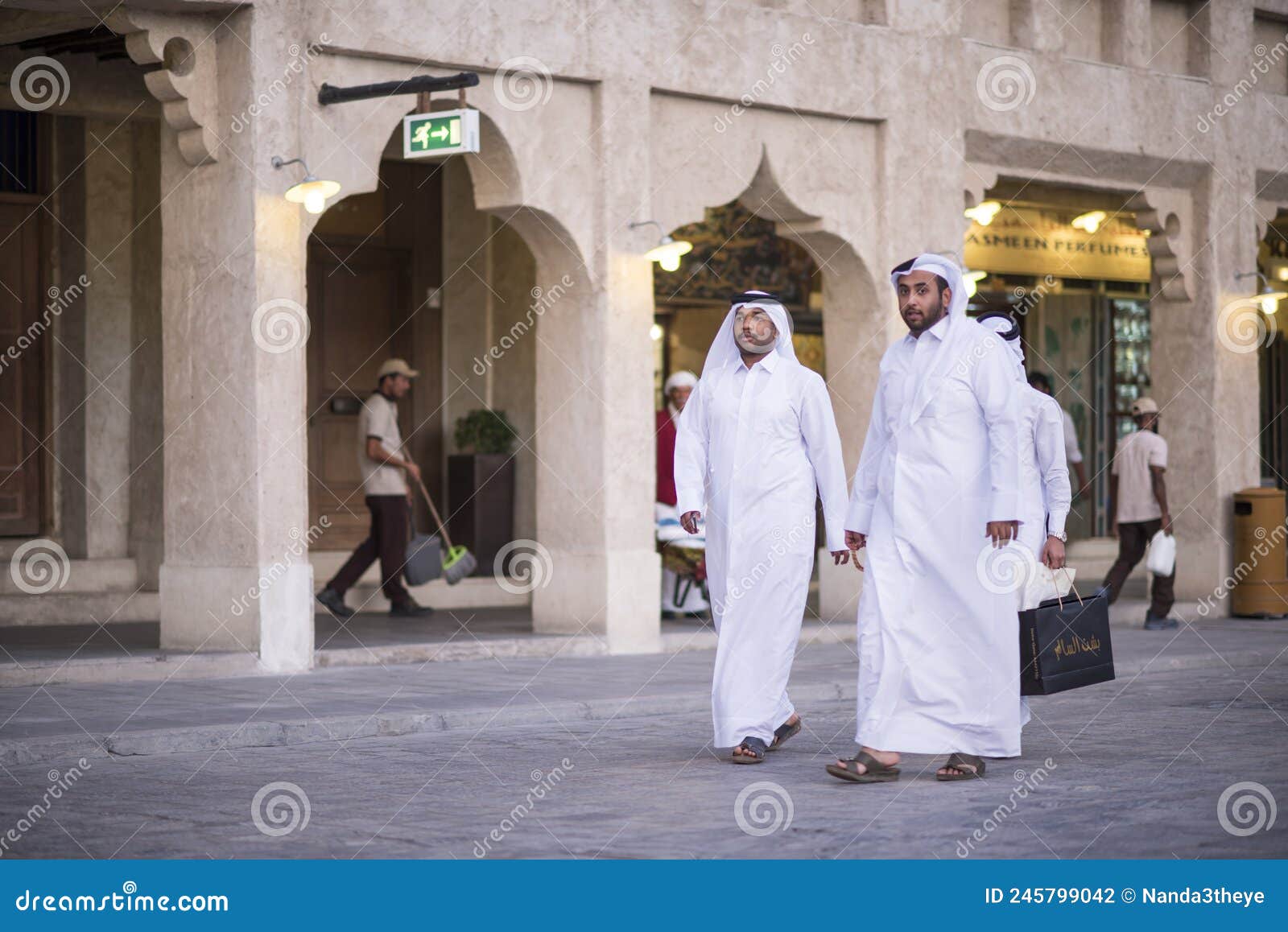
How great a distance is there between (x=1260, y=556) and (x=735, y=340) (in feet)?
35.3

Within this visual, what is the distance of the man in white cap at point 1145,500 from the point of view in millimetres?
17219

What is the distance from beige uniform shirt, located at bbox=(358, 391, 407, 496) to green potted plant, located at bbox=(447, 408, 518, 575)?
1803 mm

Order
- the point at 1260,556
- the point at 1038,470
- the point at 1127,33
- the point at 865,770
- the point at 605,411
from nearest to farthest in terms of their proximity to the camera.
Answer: the point at 865,770
the point at 1038,470
the point at 605,411
the point at 1127,33
the point at 1260,556

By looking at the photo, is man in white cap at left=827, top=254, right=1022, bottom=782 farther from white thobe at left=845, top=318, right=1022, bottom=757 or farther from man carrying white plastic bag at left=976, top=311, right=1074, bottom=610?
man carrying white plastic bag at left=976, top=311, right=1074, bottom=610

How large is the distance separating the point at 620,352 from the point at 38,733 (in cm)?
619

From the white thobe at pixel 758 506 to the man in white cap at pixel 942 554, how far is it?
0.66 m

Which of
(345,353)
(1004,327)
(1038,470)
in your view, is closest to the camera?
(1038,470)

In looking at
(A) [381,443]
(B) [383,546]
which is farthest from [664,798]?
(A) [381,443]

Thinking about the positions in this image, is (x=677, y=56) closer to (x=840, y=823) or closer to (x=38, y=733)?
(x=38, y=733)

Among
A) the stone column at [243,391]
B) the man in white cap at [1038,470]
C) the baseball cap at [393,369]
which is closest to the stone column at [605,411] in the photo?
the baseball cap at [393,369]

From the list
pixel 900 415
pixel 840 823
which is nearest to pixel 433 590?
pixel 900 415

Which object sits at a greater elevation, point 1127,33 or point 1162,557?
point 1127,33

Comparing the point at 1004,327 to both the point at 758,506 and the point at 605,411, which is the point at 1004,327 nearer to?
the point at 758,506

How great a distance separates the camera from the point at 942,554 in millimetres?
8320
